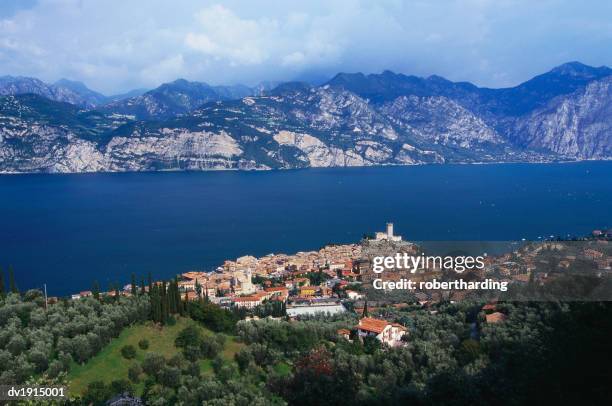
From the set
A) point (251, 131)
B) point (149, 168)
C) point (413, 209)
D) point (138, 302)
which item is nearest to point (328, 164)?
point (251, 131)

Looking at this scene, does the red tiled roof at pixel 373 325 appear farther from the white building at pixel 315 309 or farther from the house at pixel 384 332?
the white building at pixel 315 309

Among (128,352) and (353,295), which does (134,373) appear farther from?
(353,295)

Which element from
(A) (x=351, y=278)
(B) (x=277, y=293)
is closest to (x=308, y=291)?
(B) (x=277, y=293)

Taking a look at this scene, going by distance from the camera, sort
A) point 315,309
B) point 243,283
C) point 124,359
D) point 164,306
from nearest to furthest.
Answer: point 124,359, point 164,306, point 315,309, point 243,283

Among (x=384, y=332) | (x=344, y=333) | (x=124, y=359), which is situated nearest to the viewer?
(x=124, y=359)

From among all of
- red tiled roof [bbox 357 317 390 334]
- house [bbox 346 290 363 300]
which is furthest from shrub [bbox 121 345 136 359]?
house [bbox 346 290 363 300]

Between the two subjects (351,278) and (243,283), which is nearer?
(243,283)

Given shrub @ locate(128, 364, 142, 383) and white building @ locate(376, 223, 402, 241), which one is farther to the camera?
white building @ locate(376, 223, 402, 241)

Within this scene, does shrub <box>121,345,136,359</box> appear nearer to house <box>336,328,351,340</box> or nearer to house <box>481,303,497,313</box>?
house <box>336,328,351,340</box>
